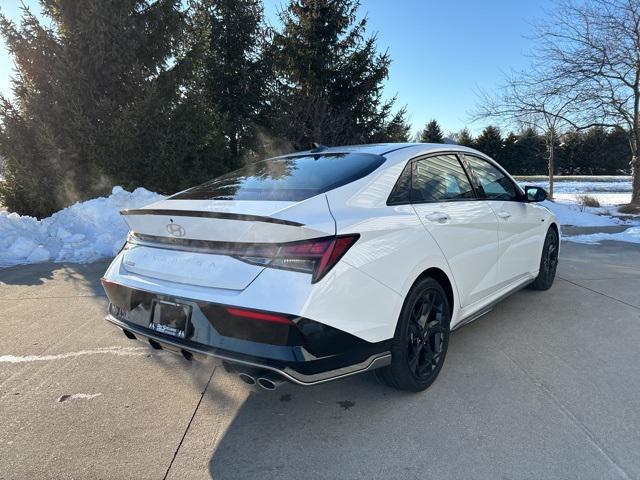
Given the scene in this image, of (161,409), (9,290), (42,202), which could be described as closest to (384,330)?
(161,409)

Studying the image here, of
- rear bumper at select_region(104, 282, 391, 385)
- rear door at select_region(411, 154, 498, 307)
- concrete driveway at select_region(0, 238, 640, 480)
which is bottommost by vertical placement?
concrete driveway at select_region(0, 238, 640, 480)

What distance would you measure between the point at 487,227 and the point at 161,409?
2752 mm

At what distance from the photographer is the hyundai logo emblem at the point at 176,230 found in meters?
2.53

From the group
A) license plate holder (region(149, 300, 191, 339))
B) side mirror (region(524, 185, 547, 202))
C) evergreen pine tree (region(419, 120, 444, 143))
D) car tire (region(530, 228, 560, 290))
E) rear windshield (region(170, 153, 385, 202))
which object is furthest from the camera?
evergreen pine tree (region(419, 120, 444, 143))

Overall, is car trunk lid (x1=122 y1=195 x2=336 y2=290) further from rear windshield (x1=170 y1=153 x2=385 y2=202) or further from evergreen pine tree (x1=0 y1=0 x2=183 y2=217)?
evergreen pine tree (x1=0 y1=0 x2=183 y2=217)

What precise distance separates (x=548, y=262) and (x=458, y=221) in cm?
235

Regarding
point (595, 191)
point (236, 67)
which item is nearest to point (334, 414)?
point (236, 67)

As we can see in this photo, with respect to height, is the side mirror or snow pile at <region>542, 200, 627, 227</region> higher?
the side mirror

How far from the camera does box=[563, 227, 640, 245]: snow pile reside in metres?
8.33

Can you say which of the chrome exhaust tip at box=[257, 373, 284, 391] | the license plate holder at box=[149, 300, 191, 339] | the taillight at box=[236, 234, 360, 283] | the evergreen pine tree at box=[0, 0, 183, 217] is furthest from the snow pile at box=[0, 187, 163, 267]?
the chrome exhaust tip at box=[257, 373, 284, 391]

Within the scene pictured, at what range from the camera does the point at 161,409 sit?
2803 mm

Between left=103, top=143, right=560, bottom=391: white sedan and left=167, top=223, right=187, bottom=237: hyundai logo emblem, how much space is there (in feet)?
0.04

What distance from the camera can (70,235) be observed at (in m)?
7.86

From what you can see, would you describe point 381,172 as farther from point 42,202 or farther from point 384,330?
point 42,202
